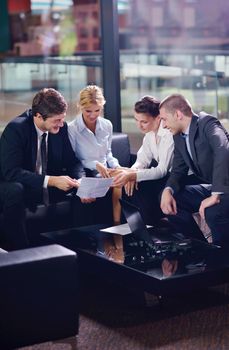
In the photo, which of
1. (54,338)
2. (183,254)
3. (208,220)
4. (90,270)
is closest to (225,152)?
(208,220)

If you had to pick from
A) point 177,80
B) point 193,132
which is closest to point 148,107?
point 193,132

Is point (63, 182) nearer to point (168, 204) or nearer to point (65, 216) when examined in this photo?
point (65, 216)

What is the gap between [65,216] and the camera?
18.3 feet

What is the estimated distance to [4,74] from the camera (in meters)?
13.0

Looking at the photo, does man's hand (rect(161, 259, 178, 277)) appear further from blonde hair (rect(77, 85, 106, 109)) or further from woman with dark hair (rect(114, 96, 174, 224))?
blonde hair (rect(77, 85, 106, 109))

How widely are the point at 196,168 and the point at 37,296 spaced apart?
1.99 meters

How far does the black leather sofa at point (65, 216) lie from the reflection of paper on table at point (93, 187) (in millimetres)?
267

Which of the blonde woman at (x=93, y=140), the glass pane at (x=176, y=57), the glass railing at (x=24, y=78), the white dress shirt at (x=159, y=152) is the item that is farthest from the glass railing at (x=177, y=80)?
the white dress shirt at (x=159, y=152)

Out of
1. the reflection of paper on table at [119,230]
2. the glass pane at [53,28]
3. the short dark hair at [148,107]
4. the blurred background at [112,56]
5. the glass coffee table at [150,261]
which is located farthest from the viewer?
the glass pane at [53,28]

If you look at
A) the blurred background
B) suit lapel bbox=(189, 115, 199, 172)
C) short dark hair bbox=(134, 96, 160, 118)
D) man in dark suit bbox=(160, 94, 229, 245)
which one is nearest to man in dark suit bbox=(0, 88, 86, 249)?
short dark hair bbox=(134, 96, 160, 118)

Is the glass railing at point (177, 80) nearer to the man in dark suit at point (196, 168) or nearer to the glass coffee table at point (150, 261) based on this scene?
the man in dark suit at point (196, 168)

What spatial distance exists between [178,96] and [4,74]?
8.26m

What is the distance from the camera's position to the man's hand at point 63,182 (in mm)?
5215

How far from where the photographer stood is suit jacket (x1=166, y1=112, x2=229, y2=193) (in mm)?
4918
